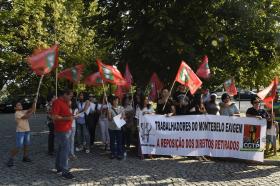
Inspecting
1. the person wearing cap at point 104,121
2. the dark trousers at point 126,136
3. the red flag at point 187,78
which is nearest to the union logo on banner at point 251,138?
the red flag at point 187,78

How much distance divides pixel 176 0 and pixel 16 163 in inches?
303

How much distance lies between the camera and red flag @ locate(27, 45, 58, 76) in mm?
10470

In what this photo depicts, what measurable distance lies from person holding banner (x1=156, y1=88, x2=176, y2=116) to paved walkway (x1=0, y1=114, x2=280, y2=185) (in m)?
1.26

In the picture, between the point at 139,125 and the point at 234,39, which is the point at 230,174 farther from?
the point at 234,39

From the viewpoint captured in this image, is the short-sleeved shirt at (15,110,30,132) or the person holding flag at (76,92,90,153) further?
the person holding flag at (76,92,90,153)

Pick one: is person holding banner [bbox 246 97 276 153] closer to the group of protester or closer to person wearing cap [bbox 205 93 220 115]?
the group of protester

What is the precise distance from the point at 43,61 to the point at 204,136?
4.54 meters

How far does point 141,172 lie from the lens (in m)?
10.5

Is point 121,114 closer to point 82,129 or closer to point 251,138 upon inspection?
point 82,129

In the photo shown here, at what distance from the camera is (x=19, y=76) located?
35844 mm

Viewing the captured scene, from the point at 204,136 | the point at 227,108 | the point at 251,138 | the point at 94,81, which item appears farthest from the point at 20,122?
the point at 251,138

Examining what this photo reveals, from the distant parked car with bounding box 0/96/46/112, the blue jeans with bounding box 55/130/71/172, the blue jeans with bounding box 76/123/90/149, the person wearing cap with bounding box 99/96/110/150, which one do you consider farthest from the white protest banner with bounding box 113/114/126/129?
the distant parked car with bounding box 0/96/46/112

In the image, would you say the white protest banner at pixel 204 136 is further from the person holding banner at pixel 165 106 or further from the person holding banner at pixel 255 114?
the person holding banner at pixel 165 106

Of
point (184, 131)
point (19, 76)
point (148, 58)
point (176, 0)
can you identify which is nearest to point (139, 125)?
point (184, 131)
